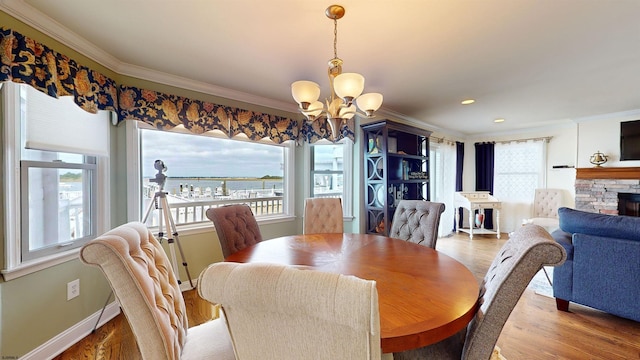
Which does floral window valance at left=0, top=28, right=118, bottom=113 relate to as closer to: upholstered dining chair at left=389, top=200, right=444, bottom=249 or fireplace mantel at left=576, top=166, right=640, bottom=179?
upholstered dining chair at left=389, top=200, right=444, bottom=249

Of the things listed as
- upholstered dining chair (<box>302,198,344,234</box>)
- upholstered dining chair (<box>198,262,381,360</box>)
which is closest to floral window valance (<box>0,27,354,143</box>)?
upholstered dining chair (<box>302,198,344,234</box>)

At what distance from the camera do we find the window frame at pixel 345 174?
11.8 ft

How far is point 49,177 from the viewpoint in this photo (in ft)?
6.15

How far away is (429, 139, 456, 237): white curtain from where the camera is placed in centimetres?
519

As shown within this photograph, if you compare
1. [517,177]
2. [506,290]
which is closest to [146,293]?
[506,290]

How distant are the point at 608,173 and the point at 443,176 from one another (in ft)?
7.93

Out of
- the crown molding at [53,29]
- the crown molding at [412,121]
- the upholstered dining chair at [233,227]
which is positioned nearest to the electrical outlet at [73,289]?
the upholstered dining chair at [233,227]

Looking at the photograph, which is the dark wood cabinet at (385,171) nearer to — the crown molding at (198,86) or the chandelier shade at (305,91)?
the crown molding at (198,86)

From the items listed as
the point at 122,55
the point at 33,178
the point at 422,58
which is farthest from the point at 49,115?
the point at 422,58

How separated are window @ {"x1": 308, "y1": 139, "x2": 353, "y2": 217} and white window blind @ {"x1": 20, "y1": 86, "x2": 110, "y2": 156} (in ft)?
7.60

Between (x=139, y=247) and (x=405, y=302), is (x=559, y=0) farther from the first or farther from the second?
(x=139, y=247)

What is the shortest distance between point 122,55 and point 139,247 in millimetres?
2035

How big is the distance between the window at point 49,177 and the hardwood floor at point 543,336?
2.29ft

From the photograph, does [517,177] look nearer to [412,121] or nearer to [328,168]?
[412,121]
